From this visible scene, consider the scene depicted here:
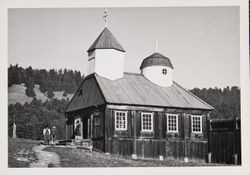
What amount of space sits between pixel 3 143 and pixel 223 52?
5440mm

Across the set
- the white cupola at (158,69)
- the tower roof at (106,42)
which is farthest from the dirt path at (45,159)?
the white cupola at (158,69)

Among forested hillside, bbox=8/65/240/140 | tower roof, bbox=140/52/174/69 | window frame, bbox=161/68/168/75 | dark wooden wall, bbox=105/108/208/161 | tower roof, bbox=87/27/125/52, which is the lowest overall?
dark wooden wall, bbox=105/108/208/161

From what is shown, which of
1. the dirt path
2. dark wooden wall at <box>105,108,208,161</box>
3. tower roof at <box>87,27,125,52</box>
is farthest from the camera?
tower roof at <box>87,27,125,52</box>

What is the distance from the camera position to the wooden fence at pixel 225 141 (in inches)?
513

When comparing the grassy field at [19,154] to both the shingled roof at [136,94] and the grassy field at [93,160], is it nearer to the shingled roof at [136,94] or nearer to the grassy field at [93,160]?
the grassy field at [93,160]

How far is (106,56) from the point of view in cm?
1360

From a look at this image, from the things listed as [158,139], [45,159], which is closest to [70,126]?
[45,159]

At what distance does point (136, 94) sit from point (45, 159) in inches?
106

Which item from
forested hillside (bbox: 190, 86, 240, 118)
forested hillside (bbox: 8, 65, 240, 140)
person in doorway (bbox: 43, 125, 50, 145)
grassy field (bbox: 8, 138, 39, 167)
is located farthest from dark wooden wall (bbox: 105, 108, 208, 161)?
grassy field (bbox: 8, 138, 39, 167)

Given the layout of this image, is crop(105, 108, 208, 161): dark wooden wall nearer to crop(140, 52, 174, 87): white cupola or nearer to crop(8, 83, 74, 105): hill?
crop(140, 52, 174, 87): white cupola

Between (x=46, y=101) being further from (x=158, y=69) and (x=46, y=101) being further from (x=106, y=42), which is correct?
(x=158, y=69)

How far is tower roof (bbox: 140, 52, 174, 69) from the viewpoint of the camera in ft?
44.2

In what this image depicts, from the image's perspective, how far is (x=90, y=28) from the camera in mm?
13367

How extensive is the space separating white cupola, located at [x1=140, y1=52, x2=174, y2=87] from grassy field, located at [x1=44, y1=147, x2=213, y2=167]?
2033mm
